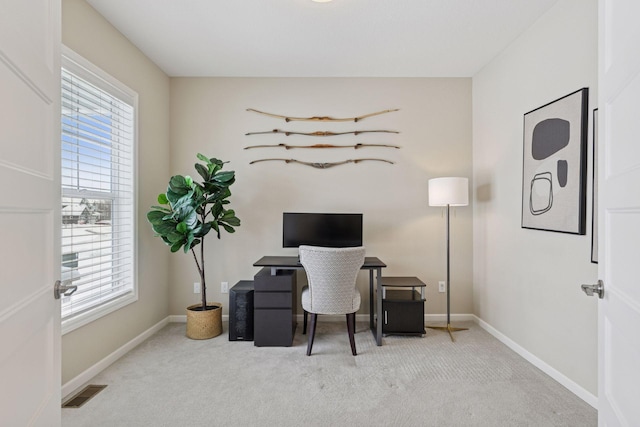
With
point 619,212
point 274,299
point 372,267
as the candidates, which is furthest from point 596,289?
point 274,299

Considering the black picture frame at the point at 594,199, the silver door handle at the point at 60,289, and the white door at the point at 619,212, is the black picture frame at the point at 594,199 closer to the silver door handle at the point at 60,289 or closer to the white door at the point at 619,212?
the white door at the point at 619,212

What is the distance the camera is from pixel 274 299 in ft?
9.23

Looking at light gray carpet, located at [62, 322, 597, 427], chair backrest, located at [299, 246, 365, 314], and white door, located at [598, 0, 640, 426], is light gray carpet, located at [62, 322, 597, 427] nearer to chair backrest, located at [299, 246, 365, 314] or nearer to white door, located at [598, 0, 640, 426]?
→ chair backrest, located at [299, 246, 365, 314]

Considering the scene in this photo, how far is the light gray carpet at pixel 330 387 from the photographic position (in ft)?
6.06

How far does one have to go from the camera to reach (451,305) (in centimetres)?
346

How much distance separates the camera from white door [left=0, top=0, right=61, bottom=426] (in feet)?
2.47

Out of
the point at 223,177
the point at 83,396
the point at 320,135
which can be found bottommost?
the point at 83,396

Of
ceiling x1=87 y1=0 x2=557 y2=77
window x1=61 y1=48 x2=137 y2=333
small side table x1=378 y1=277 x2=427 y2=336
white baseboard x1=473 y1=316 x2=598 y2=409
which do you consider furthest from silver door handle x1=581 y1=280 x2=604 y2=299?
window x1=61 y1=48 x2=137 y2=333

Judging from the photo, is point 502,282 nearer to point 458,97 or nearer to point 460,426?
point 460,426

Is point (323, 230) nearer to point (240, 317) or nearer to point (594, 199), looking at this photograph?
point (240, 317)

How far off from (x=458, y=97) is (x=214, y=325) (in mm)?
3488

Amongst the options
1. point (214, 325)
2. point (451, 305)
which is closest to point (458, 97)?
point (451, 305)

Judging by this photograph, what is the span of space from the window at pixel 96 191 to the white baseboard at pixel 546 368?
324 centimetres

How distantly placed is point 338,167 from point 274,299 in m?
1.56
